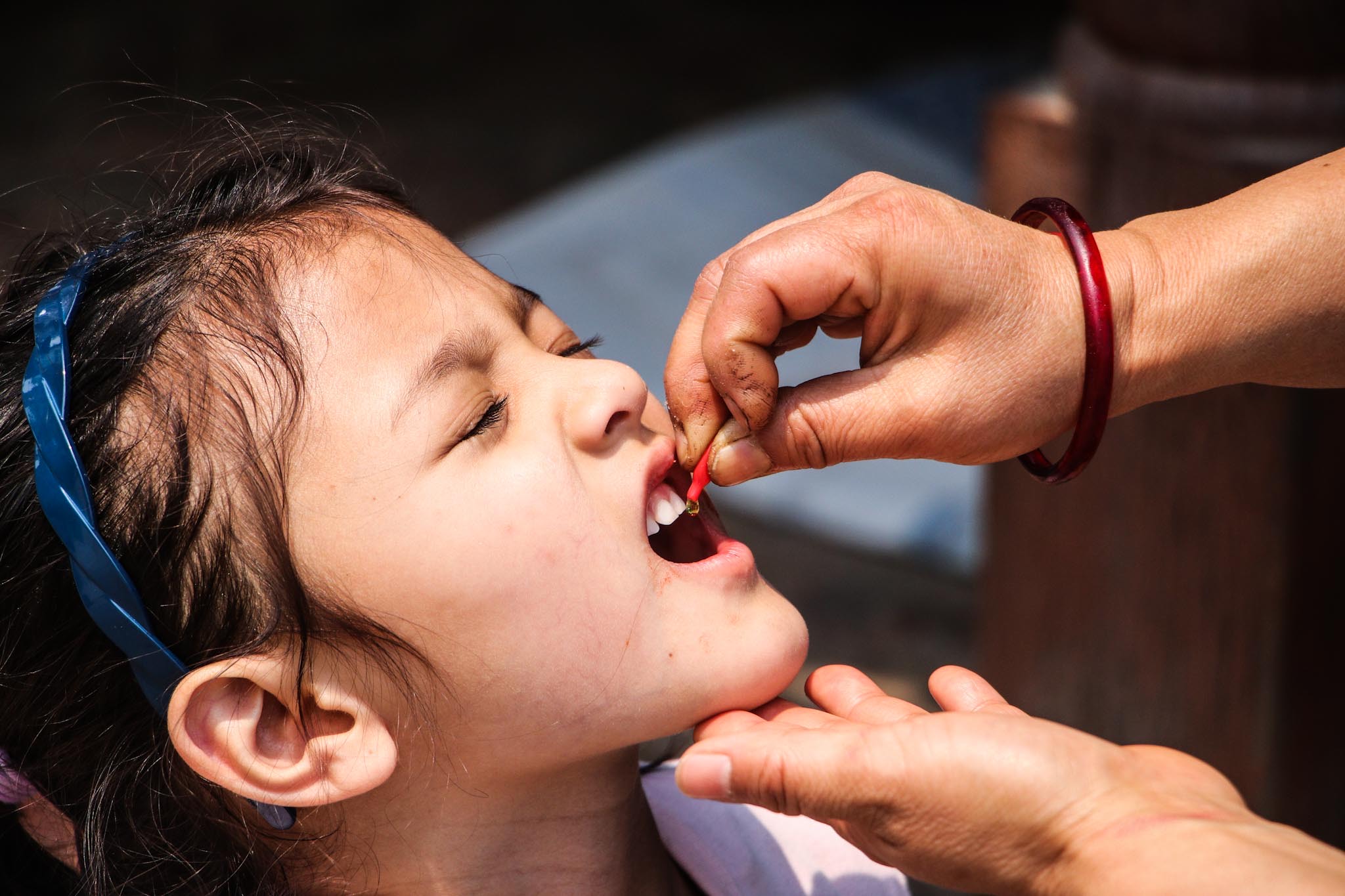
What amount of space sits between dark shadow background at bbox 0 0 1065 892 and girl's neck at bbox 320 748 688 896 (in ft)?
15.9

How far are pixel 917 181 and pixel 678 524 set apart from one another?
11.9ft

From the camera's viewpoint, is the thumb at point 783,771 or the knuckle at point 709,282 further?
the knuckle at point 709,282

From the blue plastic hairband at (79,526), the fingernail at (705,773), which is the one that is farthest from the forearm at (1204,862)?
the blue plastic hairband at (79,526)

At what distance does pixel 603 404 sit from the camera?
136 cm

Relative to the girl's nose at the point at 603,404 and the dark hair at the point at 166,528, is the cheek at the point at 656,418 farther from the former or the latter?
the dark hair at the point at 166,528

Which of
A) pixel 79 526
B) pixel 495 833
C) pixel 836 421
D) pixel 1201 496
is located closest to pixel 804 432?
pixel 836 421

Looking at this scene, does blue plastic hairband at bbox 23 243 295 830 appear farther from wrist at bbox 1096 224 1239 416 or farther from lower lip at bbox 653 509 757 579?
wrist at bbox 1096 224 1239 416

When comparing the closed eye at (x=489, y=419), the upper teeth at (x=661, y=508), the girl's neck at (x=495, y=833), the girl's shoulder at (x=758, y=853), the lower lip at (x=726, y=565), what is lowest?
the girl's shoulder at (x=758, y=853)

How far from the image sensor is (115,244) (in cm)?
147

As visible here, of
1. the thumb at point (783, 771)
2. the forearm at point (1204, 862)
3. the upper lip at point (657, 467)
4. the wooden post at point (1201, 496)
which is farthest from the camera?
the wooden post at point (1201, 496)

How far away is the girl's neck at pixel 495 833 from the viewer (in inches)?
57.0

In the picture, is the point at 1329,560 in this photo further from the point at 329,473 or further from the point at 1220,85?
the point at 329,473

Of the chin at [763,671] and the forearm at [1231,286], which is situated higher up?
the forearm at [1231,286]

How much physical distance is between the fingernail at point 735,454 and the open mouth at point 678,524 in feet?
0.23
